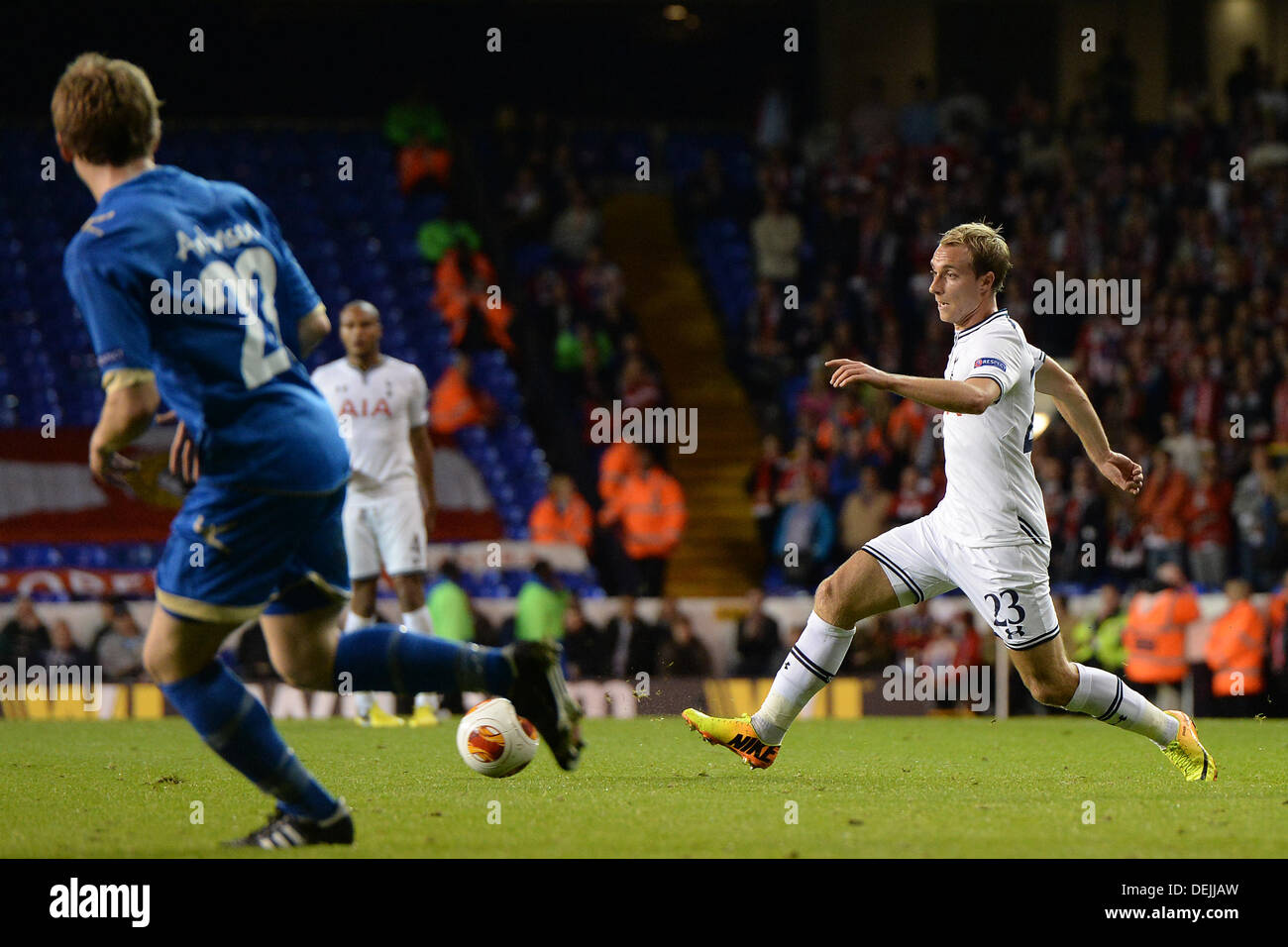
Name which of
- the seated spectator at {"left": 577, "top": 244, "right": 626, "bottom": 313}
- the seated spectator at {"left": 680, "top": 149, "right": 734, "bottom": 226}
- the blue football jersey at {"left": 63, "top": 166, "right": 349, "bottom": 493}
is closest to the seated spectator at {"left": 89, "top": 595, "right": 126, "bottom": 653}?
the seated spectator at {"left": 577, "top": 244, "right": 626, "bottom": 313}

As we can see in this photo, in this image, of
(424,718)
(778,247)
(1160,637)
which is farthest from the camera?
(778,247)

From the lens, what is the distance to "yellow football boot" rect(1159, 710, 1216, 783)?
7.04 metres

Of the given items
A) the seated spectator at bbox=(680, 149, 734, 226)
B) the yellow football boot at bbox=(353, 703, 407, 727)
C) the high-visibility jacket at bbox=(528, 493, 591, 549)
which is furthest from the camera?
the seated spectator at bbox=(680, 149, 734, 226)

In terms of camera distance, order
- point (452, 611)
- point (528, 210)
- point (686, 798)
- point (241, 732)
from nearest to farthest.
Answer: point (241, 732), point (686, 798), point (452, 611), point (528, 210)

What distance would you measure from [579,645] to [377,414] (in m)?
3.91

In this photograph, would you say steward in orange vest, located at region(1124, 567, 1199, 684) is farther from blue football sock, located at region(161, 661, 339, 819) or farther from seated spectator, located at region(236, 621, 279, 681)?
blue football sock, located at region(161, 661, 339, 819)

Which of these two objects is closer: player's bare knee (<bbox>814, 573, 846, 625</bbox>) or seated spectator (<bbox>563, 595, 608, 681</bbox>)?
player's bare knee (<bbox>814, 573, 846, 625</bbox>)

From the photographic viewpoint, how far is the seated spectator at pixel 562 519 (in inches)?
616

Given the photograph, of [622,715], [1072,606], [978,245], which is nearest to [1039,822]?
[978,245]

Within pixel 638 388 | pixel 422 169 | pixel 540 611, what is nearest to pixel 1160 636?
pixel 540 611

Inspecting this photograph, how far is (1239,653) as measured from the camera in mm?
Answer: 13062

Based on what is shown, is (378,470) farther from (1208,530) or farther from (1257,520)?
(1257,520)

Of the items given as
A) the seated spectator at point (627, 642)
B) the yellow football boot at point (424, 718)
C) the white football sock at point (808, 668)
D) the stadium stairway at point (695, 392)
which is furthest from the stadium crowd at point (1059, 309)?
the white football sock at point (808, 668)

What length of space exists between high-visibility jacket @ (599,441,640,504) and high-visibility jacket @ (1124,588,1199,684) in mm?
5008
